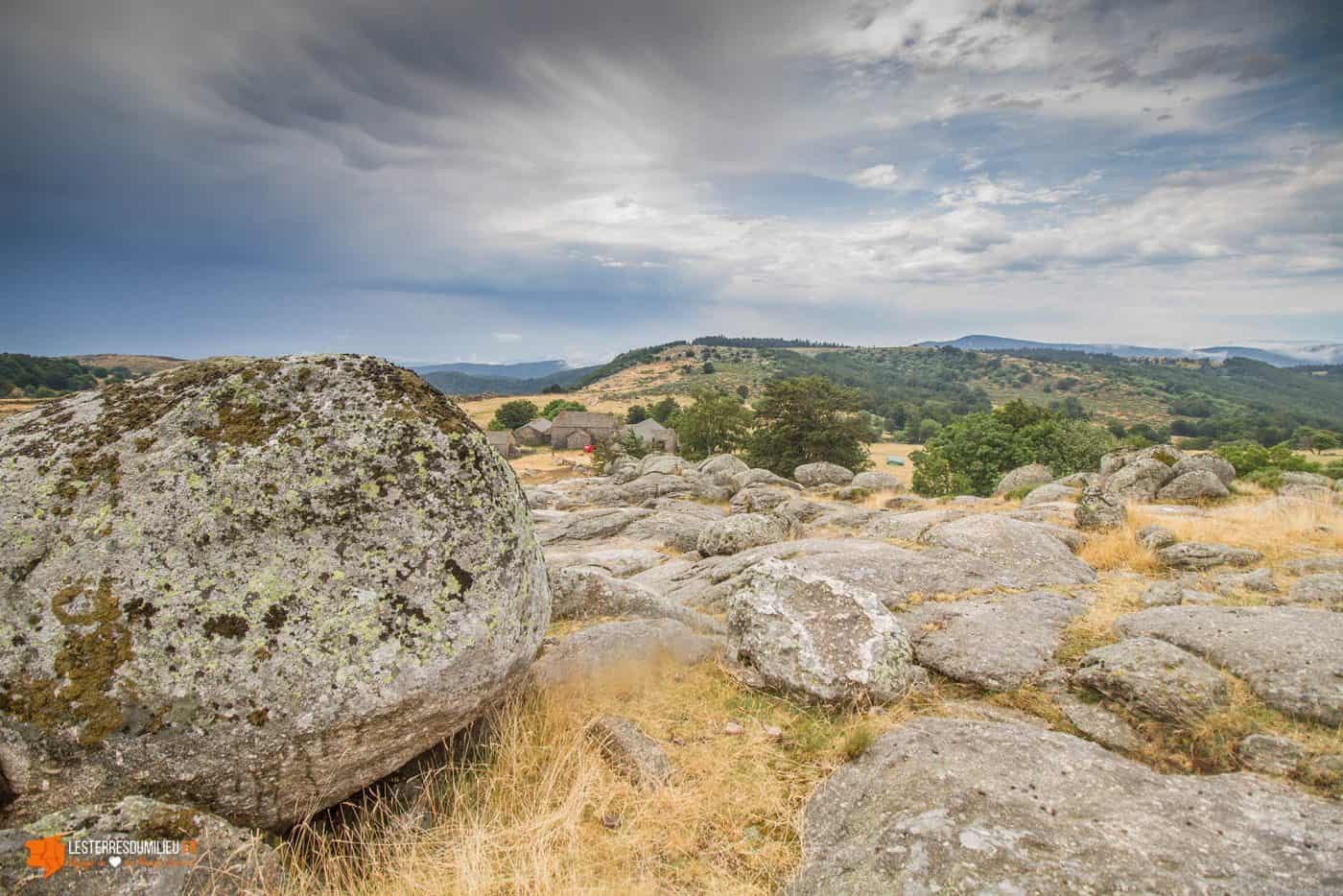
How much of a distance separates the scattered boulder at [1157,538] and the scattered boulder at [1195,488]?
10.3 metres

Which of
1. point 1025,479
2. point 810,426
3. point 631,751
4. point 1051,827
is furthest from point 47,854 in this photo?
point 810,426

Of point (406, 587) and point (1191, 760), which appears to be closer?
point (406, 587)

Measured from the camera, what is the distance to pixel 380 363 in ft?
16.9

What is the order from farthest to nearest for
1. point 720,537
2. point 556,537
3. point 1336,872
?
point 556,537 → point 720,537 → point 1336,872

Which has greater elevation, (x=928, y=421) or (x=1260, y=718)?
(x=1260, y=718)

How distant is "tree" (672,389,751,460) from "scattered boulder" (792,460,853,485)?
23.5 metres

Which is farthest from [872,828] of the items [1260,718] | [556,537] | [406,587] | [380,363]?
[556,537]

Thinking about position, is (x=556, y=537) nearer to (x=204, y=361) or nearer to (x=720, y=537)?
(x=720, y=537)

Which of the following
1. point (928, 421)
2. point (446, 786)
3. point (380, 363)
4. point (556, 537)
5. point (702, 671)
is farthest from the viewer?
point (928, 421)

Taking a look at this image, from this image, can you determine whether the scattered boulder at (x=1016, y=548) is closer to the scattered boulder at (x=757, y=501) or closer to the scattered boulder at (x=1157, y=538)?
the scattered boulder at (x=1157, y=538)

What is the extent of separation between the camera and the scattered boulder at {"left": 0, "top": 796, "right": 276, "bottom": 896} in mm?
3064

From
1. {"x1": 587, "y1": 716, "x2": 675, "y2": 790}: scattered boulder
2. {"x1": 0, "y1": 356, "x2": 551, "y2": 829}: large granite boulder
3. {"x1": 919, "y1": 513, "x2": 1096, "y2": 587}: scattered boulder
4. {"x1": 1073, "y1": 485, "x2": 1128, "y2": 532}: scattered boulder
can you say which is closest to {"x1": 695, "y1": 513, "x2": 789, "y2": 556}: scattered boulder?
{"x1": 919, "y1": 513, "x2": 1096, "y2": 587}: scattered boulder

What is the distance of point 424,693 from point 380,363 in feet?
9.24

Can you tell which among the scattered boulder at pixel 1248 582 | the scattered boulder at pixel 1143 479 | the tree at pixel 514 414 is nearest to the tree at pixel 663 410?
the tree at pixel 514 414
